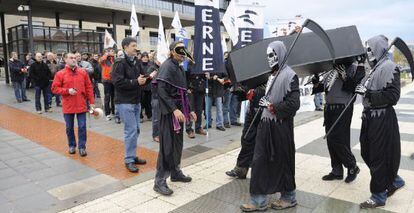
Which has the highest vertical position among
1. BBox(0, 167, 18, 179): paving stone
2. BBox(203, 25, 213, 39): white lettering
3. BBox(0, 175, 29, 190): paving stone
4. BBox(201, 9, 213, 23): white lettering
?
BBox(201, 9, 213, 23): white lettering

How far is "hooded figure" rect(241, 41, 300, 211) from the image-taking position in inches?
148

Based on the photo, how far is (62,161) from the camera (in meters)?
5.95

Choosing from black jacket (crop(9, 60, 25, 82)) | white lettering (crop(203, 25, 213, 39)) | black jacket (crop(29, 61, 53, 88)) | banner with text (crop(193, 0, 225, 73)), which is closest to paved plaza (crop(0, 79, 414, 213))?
banner with text (crop(193, 0, 225, 73))

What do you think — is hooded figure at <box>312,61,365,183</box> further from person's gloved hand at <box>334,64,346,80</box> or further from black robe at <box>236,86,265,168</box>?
black robe at <box>236,86,265,168</box>

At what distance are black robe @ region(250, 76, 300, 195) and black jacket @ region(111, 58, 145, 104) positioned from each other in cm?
235

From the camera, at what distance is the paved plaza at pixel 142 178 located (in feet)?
13.8

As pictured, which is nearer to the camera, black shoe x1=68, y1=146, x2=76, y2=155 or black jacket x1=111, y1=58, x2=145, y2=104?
black jacket x1=111, y1=58, x2=145, y2=104

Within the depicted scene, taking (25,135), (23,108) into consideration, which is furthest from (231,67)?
(23,108)

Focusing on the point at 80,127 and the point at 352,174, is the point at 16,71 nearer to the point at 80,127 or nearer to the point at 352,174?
the point at 80,127

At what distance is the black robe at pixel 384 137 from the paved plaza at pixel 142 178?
383 millimetres

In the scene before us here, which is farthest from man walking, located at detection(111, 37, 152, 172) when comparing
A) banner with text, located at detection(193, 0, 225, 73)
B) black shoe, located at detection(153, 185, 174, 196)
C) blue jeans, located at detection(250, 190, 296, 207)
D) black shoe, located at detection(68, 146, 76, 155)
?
blue jeans, located at detection(250, 190, 296, 207)

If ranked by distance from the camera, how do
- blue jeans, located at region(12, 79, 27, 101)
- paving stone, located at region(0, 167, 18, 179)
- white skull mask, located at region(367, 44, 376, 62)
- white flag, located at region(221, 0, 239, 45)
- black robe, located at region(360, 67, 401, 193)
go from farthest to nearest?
blue jeans, located at region(12, 79, 27, 101)
white flag, located at region(221, 0, 239, 45)
paving stone, located at region(0, 167, 18, 179)
white skull mask, located at region(367, 44, 376, 62)
black robe, located at region(360, 67, 401, 193)

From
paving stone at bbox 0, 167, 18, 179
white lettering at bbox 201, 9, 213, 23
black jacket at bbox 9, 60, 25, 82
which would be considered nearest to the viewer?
paving stone at bbox 0, 167, 18, 179

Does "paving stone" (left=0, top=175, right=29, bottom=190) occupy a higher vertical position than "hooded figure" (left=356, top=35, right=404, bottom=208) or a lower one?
lower
